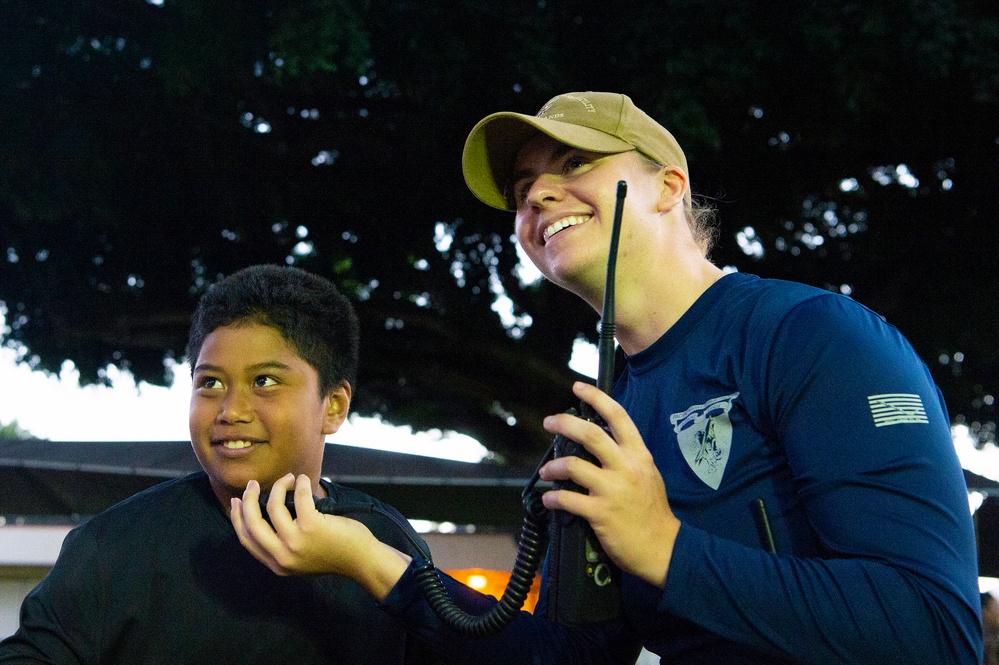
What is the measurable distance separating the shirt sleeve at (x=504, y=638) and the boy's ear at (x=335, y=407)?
0.93 meters

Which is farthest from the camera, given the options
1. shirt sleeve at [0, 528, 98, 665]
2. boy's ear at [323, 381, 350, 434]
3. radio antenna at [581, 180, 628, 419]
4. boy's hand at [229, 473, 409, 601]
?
boy's ear at [323, 381, 350, 434]

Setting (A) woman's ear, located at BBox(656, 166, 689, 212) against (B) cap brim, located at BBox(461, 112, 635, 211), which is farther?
(A) woman's ear, located at BBox(656, 166, 689, 212)

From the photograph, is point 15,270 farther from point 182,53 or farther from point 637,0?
point 637,0

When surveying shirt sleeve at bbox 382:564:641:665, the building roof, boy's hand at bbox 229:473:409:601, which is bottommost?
shirt sleeve at bbox 382:564:641:665

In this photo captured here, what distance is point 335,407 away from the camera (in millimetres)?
2756

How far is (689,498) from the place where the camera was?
1705mm

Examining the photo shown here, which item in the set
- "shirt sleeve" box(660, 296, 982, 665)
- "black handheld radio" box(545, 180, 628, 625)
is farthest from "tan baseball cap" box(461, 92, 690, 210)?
"shirt sleeve" box(660, 296, 982, 665)

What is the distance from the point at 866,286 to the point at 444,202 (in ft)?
13.2

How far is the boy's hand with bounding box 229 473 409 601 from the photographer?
1646 millimetres

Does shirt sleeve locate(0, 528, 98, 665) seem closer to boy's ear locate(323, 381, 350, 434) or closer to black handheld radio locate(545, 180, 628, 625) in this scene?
boy's ear locate(323, 381, 350, 434)

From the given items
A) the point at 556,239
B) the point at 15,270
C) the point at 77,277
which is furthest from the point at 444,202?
the point at 556,239

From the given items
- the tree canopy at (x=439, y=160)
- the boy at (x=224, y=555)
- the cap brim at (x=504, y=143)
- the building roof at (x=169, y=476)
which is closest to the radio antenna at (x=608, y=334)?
the cap brim at (x=504, y=143)

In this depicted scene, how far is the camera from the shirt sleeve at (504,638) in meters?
1.75

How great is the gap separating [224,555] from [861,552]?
1.58m
